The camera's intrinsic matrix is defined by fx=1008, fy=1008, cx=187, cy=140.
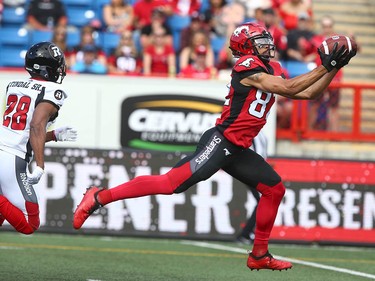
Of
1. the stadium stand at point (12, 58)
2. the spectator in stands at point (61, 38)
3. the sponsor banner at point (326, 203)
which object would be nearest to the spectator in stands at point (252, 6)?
the spectator in stands at point (61, 38)

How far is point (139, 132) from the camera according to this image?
13.5 metres

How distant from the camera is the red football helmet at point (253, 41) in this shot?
26.6 ft

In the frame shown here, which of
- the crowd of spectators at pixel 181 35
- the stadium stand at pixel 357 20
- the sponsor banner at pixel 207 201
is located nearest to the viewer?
the sponsor banner at pixel 207 201

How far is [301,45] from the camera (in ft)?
51.4

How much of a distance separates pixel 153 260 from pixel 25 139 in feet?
9.05

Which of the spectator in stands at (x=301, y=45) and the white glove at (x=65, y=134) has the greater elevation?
the spectator in stands at (x=301, y=45)

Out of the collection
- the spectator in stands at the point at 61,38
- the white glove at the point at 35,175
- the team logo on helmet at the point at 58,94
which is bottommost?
the white glove at the point at 35,175

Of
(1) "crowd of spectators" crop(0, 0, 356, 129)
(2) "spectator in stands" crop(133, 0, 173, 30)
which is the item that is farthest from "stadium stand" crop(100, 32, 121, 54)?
(2) "spectator in stands" crop(133, 0, 173, 30)

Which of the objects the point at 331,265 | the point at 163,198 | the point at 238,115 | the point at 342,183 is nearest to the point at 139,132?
the point at 163,198

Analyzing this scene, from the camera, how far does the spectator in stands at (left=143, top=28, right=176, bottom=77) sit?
14906 millimetres

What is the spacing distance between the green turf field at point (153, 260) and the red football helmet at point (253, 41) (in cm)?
206

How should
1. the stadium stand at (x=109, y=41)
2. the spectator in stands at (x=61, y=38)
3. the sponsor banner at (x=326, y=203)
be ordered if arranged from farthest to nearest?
1. the stadium stand at (x=109, y=41)
2. the spectator in stands at (x=61, y=38)
3. the sponsor banner at (x=326, y=203)

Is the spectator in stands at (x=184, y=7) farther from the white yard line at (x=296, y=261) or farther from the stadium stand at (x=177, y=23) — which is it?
the white yard line at (x=296, y=261)

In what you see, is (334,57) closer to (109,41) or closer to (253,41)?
(253,41)
